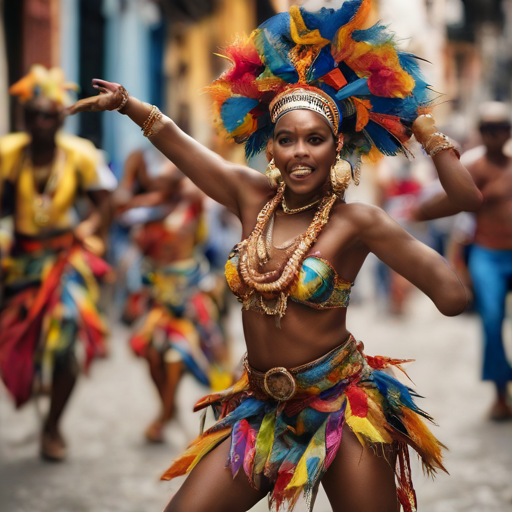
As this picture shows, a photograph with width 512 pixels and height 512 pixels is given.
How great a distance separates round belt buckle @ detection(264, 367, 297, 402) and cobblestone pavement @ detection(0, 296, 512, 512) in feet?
2.00

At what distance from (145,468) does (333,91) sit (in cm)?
342

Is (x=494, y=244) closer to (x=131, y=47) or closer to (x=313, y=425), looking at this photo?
(x=313, y=425)

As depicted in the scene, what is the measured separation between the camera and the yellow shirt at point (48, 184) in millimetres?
5969

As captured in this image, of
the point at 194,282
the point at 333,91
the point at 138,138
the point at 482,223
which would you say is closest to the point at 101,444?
the point at 194,282

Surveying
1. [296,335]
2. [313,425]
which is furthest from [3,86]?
[313,425]

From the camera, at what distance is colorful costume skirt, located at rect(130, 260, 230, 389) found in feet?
21.0

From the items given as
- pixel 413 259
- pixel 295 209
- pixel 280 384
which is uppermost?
pixel 295 209

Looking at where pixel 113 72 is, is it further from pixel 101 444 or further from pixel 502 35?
pixel 502 35

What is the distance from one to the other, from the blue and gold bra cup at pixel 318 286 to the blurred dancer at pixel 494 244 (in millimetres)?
3975

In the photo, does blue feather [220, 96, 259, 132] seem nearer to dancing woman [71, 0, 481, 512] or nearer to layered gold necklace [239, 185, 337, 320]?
dancing woman [71, 0, 481, 512]

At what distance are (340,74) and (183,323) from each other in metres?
3.71

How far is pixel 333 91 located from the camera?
10.3ft

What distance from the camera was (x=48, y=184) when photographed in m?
6.05

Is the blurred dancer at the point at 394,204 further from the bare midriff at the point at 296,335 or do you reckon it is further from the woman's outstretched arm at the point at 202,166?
the bare midriff at the point at 296,335
